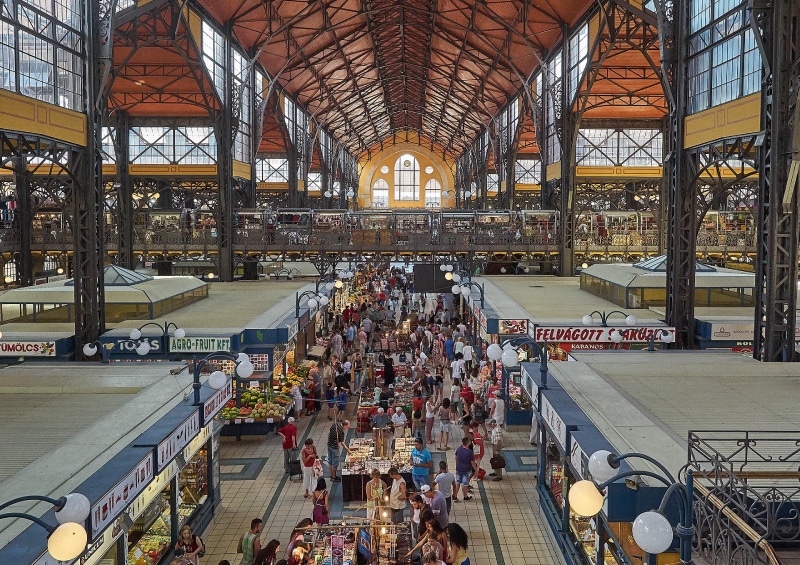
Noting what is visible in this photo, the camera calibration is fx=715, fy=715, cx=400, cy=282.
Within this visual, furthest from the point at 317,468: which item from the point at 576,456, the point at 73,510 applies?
the point at 73,510

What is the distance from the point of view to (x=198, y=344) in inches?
670

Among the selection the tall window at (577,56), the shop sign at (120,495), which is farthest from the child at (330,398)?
the tall window at (577,56)

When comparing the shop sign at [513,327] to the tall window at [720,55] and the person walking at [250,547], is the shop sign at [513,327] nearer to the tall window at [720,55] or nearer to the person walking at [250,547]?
the tall window at [720,55]

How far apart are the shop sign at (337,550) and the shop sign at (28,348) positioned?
1048 centimetres

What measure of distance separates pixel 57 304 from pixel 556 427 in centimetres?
1526

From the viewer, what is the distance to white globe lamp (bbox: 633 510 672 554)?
4.70m

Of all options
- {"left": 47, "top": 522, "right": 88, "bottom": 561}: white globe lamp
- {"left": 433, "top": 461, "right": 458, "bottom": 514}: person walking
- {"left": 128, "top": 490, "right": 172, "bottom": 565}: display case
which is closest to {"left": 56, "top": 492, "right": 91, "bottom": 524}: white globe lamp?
{"left": 47, "top": 522, "right": 88, "bottom": 561}: white globe lamp

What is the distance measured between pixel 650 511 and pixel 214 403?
8307 millimetres

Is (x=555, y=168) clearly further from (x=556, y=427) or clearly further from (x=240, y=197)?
(x=556, y=427)

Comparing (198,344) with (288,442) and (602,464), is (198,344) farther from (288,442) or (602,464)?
(602,464)

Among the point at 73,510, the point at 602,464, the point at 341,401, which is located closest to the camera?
the point at 73,510

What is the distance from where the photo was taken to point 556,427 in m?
10.4

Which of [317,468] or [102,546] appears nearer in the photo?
[102,546]

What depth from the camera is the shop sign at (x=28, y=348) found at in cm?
1662
